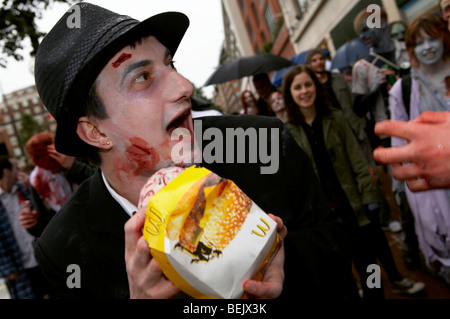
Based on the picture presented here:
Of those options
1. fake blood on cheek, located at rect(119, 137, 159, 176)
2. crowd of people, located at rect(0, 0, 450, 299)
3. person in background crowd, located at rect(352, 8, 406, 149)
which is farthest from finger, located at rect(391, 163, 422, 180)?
person in background crowd, located at rect(352, 8, 406, 149)

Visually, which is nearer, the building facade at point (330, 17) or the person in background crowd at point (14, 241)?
the person in background crowd at point (14, 241)

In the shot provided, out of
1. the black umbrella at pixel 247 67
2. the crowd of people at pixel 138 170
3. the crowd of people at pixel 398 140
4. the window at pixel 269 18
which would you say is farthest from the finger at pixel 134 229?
the window at pixel 269 18

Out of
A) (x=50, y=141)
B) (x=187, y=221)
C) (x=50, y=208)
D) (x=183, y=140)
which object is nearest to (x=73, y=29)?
(x=183, y=140)

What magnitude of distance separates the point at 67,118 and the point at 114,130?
0.21m

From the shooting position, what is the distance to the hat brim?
4.32 feet

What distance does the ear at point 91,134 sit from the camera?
4.86 ft

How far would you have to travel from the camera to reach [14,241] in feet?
12.7

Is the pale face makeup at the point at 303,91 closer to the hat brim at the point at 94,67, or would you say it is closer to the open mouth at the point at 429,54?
the open mouth at the point at 429,54

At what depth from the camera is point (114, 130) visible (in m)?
1.43

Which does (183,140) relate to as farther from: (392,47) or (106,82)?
(392,47)

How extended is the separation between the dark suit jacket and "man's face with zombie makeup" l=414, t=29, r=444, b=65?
1.99 meters

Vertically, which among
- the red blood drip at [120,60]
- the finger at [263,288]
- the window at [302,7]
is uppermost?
the window at [302,7]

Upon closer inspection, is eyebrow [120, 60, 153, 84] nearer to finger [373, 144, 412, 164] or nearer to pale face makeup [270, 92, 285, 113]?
finger [373, 144, 412, 164]
